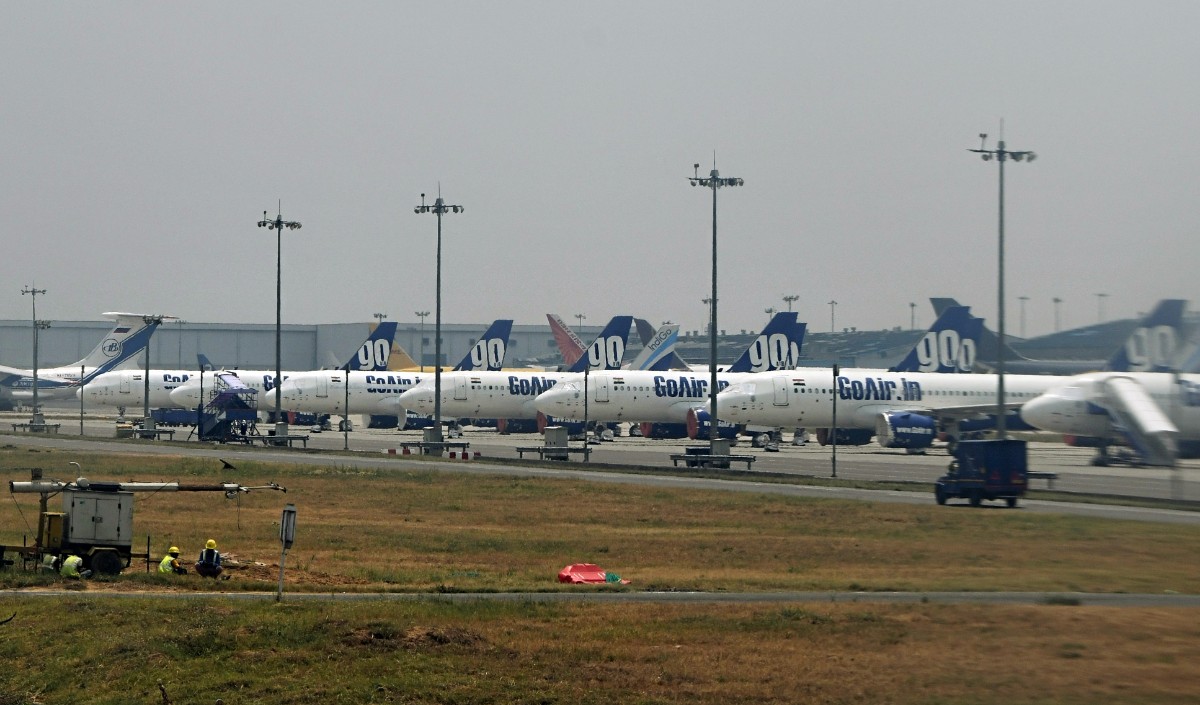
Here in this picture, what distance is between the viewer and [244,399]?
104m

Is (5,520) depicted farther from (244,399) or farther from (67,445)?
(244,399)

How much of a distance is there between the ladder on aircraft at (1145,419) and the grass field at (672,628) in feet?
18.0

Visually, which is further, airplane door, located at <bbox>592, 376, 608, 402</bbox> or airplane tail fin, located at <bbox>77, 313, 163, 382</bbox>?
airplane tail fin, located at <bbox>77, 313, 163, 382</bbox>

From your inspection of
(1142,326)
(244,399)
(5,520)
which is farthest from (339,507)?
(244,399)

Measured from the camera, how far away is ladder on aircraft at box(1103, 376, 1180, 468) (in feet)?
108

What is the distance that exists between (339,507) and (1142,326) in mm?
32622

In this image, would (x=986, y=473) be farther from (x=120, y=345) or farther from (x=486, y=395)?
(x=120, y=345)

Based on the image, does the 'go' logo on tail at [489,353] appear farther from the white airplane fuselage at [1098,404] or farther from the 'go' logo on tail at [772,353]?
the white airplane fuselage at [1098,404]

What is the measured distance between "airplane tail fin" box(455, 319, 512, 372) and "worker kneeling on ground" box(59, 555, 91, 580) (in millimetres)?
112246

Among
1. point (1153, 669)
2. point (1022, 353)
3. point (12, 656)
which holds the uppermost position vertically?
point (1022, 353)

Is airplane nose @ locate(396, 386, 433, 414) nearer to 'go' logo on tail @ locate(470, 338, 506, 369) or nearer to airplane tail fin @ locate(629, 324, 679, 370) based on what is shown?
'go' logo on tail @ locate(470, 338, 506, 369)

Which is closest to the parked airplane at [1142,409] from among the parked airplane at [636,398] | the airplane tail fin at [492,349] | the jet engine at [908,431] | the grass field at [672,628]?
the grass field at [672,628]

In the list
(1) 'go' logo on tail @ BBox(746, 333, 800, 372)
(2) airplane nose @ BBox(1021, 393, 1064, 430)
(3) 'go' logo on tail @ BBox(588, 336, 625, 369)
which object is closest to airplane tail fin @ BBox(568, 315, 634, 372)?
(3) 'go' logo on tail @ BBox(588, 336, 625, 369)

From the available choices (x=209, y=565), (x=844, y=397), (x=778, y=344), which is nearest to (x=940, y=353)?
(x=844, y=397)
